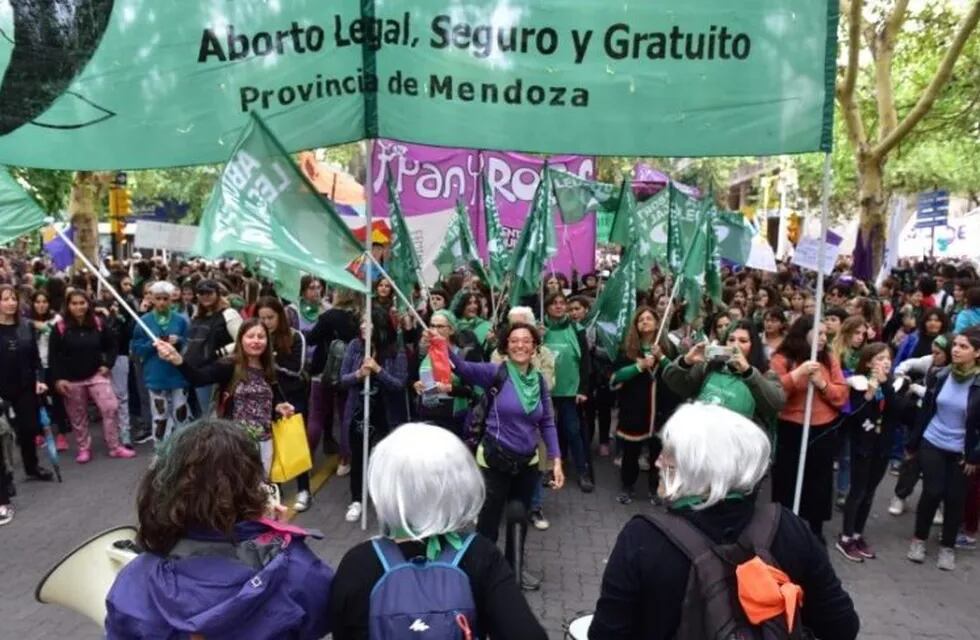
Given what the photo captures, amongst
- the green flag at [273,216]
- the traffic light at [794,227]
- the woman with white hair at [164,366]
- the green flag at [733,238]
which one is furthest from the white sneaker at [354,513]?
the traffic light at [794,227]

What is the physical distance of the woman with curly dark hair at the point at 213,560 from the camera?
6.17ft

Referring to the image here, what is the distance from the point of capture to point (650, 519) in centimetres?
219

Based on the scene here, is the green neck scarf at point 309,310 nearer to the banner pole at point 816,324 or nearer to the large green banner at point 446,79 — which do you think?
the large green banner at point 446,79

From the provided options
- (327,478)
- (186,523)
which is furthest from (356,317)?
(186,523)

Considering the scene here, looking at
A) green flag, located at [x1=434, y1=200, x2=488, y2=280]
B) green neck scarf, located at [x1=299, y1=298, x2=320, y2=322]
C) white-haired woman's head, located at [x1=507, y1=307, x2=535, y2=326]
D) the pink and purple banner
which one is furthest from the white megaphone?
the pink and purple banner

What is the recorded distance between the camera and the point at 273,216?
4.28 m

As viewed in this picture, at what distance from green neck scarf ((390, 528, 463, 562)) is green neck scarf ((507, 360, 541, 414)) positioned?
257 centimetres

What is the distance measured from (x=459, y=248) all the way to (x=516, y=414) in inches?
171

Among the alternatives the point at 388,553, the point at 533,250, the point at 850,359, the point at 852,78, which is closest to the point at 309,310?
the point at 533,250

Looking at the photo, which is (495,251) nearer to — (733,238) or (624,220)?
(624,220)

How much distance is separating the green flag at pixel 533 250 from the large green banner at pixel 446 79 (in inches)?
89.2

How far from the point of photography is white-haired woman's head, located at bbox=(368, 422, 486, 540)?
2059 mm

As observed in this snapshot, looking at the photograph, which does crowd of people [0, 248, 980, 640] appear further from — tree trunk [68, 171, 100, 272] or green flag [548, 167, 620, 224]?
tree trunk [68, 171, 100, 272]

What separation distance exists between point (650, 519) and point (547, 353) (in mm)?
4036
